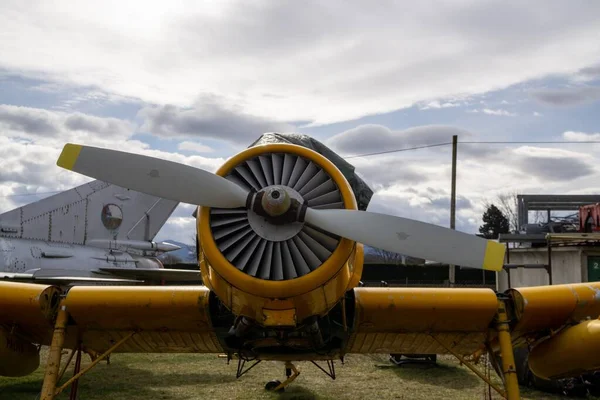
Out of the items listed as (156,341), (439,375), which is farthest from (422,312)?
(439,375)

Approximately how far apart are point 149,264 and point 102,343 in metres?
11.6

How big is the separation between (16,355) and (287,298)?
342 cm

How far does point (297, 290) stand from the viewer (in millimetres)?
4695

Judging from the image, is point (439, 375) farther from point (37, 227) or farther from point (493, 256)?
point (37, 227)

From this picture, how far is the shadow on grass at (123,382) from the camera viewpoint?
901cm

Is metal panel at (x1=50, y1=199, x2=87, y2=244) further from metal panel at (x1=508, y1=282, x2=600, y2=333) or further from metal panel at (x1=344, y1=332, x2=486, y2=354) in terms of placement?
metal panel at (x1=508, y1=282, x2=600, y2=333)

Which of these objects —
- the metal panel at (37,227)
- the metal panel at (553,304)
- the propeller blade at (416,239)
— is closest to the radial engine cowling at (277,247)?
the propeller blade at (416,239)

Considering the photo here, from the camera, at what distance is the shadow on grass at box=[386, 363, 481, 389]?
1027 centimetres

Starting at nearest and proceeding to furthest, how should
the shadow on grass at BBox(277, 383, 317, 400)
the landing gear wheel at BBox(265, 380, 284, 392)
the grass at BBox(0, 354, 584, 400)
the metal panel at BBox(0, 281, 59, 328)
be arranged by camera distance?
the metal panel at BBox(0, 281, 59, 328) → the shadow on grass at BBox(277, 383, 317, 400) → the grass at BBox(0, 354, 584, 400) → the landing gear wheel at BBox(265, 380, 284, 392)

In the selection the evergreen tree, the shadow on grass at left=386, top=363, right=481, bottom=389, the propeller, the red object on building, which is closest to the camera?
the propeller

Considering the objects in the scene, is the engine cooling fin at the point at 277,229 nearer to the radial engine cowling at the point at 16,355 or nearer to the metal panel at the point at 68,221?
the radial engine cowling at the point at 16,355

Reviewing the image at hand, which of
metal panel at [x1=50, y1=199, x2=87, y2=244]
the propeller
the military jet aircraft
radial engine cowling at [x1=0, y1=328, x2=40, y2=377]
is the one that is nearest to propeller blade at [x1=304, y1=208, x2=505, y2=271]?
the propeller

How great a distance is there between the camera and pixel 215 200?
4.79 meters

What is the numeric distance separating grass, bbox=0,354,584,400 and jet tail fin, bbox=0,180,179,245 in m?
5.36
